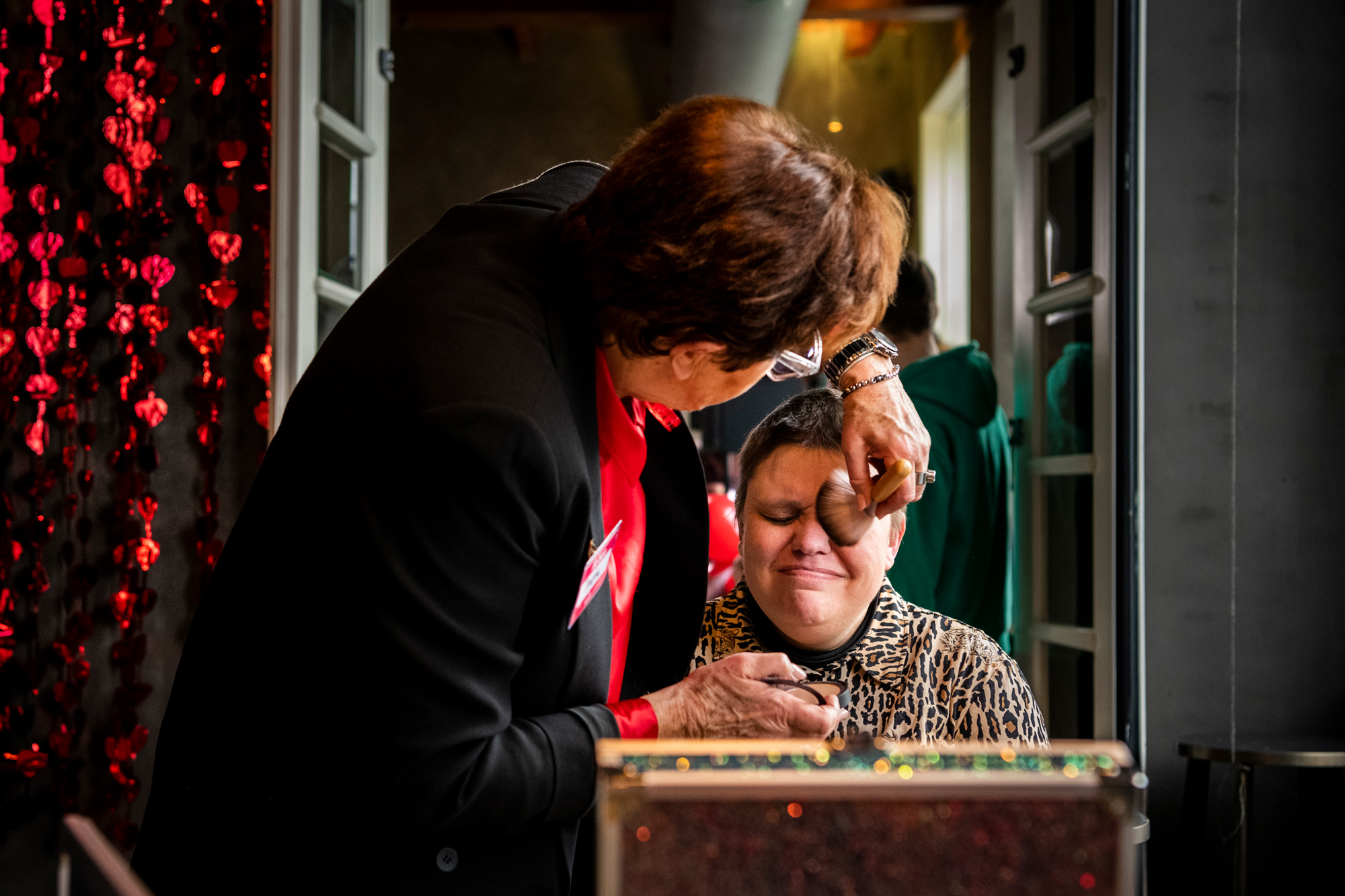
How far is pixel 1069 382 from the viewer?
262 cm

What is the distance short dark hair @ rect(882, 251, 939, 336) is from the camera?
2676 millimetres

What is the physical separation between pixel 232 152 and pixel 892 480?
179 centimetres

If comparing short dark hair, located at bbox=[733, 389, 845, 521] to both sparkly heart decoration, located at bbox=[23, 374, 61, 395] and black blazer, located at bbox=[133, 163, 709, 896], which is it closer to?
black blazer, located at bbox=[133, 163, 709, 896]

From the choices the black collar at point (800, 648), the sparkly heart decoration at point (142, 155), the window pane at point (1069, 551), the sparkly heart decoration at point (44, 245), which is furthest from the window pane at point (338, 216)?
the window pane at point (1069, 551)

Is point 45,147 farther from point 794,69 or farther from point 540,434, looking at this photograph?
point 794,69

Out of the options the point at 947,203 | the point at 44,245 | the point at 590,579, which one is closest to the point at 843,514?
the point at 590,579

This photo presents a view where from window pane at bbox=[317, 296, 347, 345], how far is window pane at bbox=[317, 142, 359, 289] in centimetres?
6

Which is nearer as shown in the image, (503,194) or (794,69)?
(503,194)

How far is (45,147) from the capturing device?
8.09ft

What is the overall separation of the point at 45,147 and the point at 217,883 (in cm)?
207

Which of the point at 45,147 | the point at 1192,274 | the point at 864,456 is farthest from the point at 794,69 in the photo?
the point at 864,456

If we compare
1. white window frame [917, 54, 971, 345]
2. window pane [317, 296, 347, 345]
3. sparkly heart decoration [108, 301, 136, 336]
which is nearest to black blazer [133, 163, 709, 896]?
window pane [317, 296, 347, 345]

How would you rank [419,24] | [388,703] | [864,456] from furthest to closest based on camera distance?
1. [419,24]
2. [864,456]
3. [388,703]

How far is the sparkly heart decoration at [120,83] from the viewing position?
2.45 metres
